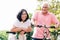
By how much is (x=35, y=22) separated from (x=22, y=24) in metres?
0.13

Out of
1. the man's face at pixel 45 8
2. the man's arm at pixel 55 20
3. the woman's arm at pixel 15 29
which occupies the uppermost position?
the man's face at pixel 45 8

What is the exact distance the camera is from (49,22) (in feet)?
5.14

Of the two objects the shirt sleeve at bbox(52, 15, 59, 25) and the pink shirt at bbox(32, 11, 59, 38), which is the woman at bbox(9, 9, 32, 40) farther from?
the shirt sleeve at bbox(52, 15, 59, 25)

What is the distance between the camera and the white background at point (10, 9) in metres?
1.50

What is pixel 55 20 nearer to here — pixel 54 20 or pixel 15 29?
pixel 54 20

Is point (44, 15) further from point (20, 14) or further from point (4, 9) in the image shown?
point (4, 9)

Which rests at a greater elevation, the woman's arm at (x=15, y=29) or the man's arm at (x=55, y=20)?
the man's arm at (x=55, y=20)

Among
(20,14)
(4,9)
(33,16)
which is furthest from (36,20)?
(4,9)

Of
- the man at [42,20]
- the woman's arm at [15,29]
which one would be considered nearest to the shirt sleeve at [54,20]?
the man at [42,20]

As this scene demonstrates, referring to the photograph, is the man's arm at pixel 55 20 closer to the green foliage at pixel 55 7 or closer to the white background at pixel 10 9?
the green foliage at pixel 55 7

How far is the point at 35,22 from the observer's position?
1553 millimetres

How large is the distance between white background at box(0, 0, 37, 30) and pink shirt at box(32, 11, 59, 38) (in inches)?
3.7

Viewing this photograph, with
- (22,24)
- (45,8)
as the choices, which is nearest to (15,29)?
(22,24)

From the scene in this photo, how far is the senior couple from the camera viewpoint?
153 centimetres
